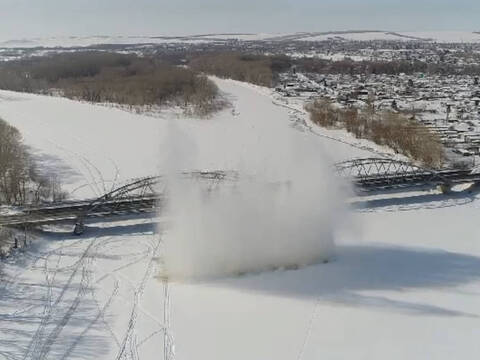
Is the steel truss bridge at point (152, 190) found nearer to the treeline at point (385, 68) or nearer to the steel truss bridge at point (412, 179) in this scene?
the steel truss bridge at point (412, 179)

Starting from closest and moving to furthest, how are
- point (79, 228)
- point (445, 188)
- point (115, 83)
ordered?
point (79, 228)
point (445, 188)
point (115, 83)

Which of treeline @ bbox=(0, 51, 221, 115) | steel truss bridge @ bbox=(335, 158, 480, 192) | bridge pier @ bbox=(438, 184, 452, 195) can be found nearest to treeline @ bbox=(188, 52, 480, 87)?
treeline @ bbox=(0, 51, 221, 115)

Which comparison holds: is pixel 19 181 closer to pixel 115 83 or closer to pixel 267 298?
pixel 267 298

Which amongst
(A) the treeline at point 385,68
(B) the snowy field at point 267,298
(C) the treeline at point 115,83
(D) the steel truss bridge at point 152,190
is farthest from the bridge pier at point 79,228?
(A) the treeline at point 385,68

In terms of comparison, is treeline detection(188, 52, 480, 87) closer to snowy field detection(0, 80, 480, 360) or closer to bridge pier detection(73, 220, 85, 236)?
snowy field detection(0, 80, 480, 360)

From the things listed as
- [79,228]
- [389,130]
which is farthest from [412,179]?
[79,228]

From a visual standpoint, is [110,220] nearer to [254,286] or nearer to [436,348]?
[254,286]
